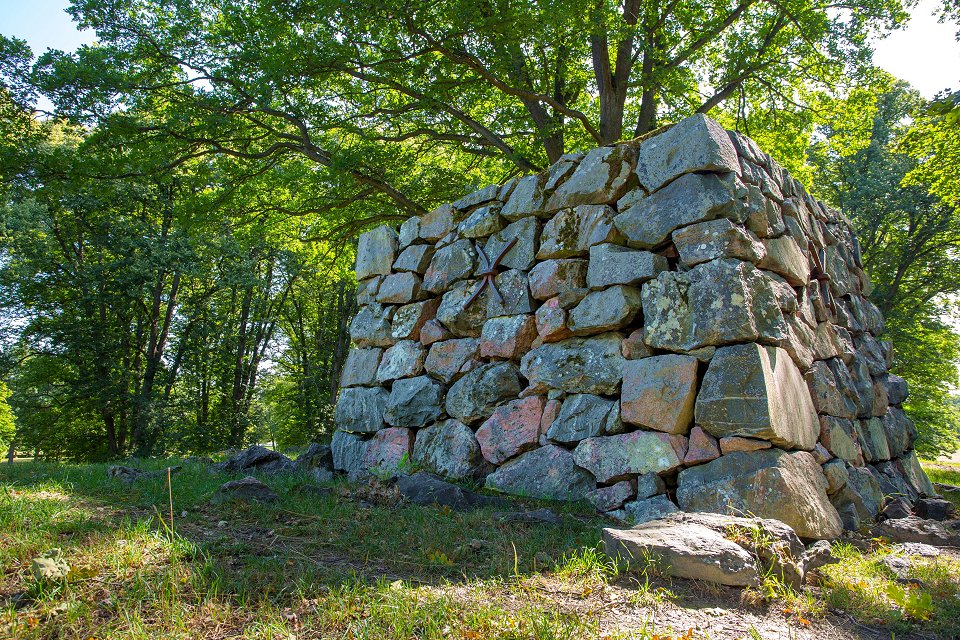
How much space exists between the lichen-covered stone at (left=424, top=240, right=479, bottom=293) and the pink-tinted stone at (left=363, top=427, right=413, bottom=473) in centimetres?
165

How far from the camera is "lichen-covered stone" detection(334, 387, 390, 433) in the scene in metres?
6.77

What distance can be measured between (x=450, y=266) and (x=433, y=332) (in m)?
0.76

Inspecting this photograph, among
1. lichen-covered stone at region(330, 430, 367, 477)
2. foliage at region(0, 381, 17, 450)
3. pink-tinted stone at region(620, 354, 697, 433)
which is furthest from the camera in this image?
foliage at region(0, 381, 17, 450)

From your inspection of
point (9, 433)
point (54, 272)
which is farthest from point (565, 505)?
point (9, 433)

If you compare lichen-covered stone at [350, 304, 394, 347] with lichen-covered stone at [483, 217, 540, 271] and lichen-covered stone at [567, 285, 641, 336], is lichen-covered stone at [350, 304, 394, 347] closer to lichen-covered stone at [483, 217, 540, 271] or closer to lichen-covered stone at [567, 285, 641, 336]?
lichen-covered stone at [483, 217, 540, 271]

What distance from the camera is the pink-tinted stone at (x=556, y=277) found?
534 cm

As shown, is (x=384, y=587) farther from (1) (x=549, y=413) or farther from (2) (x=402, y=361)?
(2) (x=402, y=361)

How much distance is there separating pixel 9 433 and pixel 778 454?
27.4m

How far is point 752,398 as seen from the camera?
4.00m

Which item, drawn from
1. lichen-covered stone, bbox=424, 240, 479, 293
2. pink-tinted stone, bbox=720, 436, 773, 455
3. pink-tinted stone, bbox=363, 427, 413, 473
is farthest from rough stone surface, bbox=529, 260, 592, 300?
pink-tinted stone, bbox=363, 427, 413, 473

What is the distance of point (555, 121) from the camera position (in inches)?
353

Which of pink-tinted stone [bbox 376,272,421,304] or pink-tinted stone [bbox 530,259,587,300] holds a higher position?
pink-tinted stone [bbox 376,272,421,304]

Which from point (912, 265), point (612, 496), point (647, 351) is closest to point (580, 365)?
point (647, 351)

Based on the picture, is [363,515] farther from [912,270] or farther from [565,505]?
[912,270]
